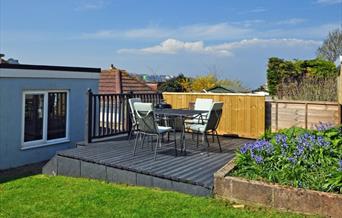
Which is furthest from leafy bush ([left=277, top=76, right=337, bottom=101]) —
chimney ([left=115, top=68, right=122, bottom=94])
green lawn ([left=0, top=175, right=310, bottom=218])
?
chimney ([left=115, top=68, right=122, bottom=94])

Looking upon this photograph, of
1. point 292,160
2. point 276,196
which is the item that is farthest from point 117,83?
point 276,196

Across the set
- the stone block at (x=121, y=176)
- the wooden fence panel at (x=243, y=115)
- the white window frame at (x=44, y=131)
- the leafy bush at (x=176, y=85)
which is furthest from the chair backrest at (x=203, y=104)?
the leafy bush at (x=176, y=85)

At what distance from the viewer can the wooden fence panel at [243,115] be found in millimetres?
8242

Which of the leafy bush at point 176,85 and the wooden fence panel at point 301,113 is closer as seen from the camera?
the wooden fence panel at point 301,113

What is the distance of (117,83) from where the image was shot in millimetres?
14328

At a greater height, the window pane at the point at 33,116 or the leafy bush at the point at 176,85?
the leafy bush at the point at 176,85

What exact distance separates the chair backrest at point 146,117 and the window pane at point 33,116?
11.8ft

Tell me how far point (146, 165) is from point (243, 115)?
4115 mm

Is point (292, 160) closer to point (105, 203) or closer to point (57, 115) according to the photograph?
point (105, 203)

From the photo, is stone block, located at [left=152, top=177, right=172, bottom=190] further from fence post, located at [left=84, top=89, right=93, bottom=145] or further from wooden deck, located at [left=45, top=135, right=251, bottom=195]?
fence post, located at [left=84, top=89, right=93, bottom=145]

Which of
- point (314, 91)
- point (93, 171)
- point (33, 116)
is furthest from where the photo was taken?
point (314, 91)

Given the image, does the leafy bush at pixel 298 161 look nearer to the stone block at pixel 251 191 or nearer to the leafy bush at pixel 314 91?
the stone block at pixel 251 191

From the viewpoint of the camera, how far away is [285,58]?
15.0m

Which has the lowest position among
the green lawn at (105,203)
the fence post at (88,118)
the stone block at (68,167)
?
the green lawn at (105,203)
